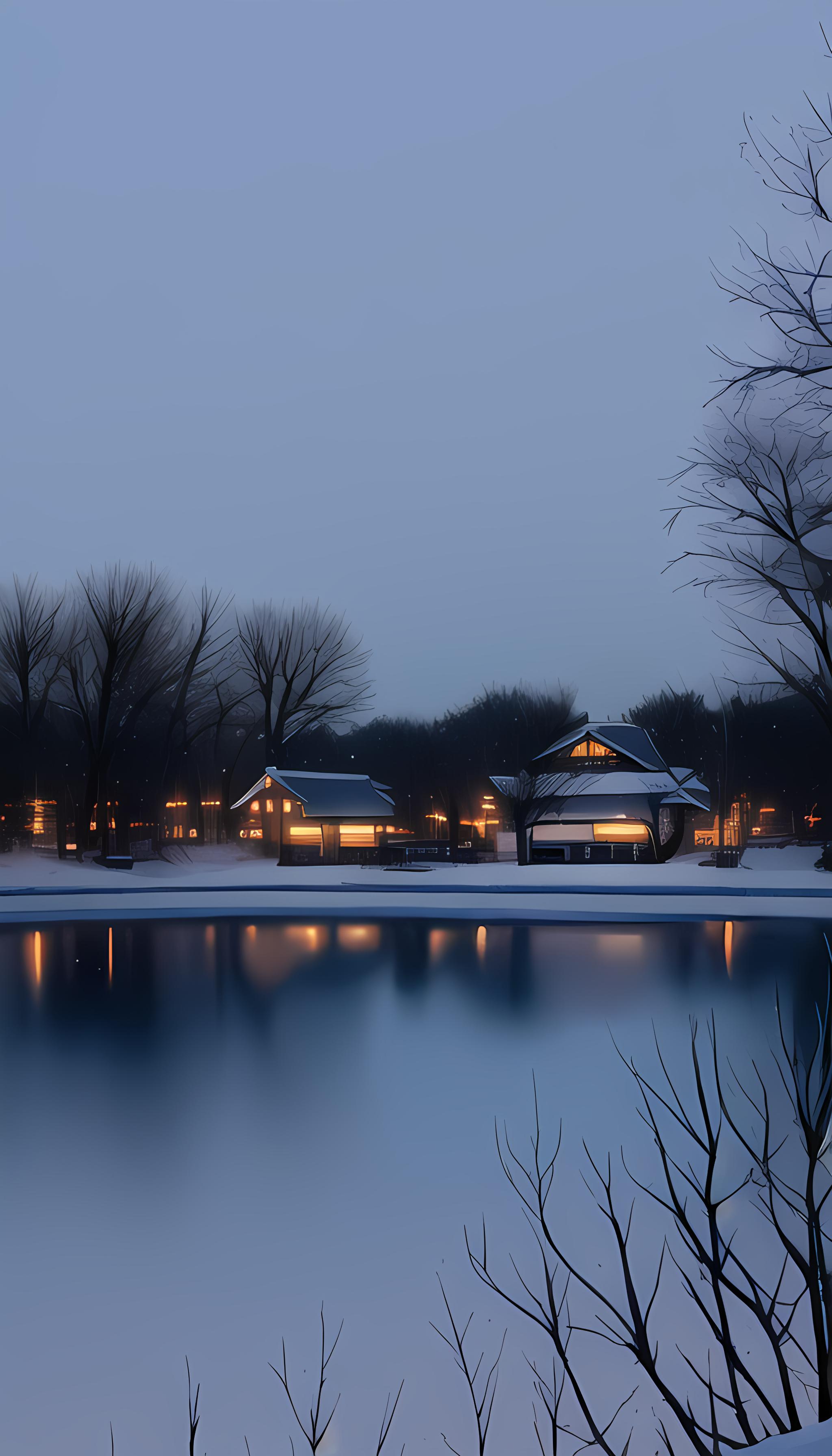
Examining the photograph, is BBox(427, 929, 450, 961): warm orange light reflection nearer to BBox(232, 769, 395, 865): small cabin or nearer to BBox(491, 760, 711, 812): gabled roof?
BBox(491, 760, 711, 812): gabled roof

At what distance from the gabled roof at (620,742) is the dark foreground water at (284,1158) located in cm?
2819

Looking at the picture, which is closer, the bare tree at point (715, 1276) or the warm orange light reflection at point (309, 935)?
the bare tree at point (715, 1276)

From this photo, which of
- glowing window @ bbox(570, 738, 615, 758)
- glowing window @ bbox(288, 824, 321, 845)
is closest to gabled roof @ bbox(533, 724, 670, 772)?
glowing window @ bbox(570, 738, 615, 758)

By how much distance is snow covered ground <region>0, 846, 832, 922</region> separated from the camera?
28.1m

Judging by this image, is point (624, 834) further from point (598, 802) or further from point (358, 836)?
point (358, 836)

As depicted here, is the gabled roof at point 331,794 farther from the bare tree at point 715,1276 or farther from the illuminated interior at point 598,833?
the bare tree at point 715,1276

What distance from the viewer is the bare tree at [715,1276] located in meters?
2.68

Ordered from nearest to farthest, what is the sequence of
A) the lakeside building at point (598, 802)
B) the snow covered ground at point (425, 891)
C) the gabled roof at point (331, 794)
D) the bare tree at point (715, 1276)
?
the bare tree at point (715, 1276) → the snow covered ground at point (425, 891) → the lakeside building at point (598, 802) → the gabled roof at point (331, 794)

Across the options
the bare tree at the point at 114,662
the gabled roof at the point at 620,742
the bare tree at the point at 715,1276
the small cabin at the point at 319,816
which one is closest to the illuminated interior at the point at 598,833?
the gabled roof at the point at 620,742

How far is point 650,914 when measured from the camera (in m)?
26.2

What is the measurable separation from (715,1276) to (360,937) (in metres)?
20.9

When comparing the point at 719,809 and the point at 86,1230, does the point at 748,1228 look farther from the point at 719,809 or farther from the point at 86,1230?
the point at 719,809

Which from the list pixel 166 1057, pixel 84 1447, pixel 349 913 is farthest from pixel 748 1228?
pixel 349 913

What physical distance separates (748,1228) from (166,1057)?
25.2ft
